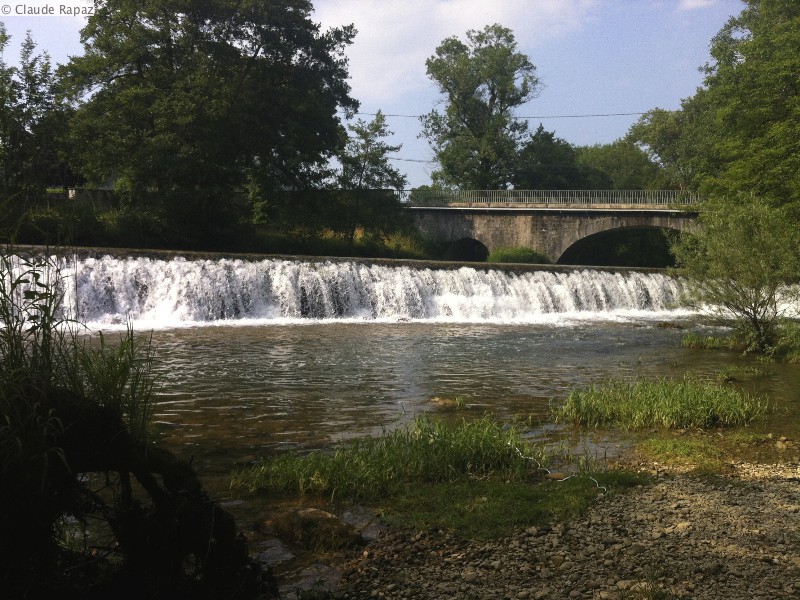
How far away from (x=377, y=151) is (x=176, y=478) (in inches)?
1428

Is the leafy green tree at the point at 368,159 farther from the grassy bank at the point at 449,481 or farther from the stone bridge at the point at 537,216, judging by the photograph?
the grassy bank at the point at 449,481

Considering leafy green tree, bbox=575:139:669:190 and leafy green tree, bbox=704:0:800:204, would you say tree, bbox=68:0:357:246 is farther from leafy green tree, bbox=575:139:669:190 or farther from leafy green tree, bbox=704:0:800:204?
leafy green tree, bbox=575:139:669:190

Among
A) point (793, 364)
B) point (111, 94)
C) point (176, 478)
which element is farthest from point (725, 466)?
point (111, 94)

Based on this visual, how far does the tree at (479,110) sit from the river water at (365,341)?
2787cm

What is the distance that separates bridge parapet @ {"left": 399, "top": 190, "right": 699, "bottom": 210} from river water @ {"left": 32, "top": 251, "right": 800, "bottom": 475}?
43.3ft

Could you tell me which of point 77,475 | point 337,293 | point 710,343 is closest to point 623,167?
point 337,293

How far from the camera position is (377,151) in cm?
3872

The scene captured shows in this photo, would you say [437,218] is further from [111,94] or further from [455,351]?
[455,351]

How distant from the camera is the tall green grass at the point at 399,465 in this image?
588cm

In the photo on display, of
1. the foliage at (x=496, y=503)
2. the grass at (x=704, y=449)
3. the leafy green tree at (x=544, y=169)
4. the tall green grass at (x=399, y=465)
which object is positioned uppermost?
the leafy green tree at (x=544, y=169)

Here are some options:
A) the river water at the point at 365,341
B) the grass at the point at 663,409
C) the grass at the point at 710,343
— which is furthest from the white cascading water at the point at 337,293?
the grass at the point at 663,409

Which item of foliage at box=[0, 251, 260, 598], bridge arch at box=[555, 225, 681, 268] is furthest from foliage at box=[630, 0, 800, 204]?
foliage at box=[0, 251, 260, 598]

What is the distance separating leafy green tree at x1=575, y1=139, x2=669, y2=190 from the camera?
5744 cm

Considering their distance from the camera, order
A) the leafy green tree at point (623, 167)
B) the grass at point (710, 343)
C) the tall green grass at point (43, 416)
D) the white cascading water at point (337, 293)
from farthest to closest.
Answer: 1. the leafy green tree at point (623, 167)
2. the white cascading water at point (337, 293)
3. the grass at point (710, 343)
4. the tall green grass at point (43, 416)
